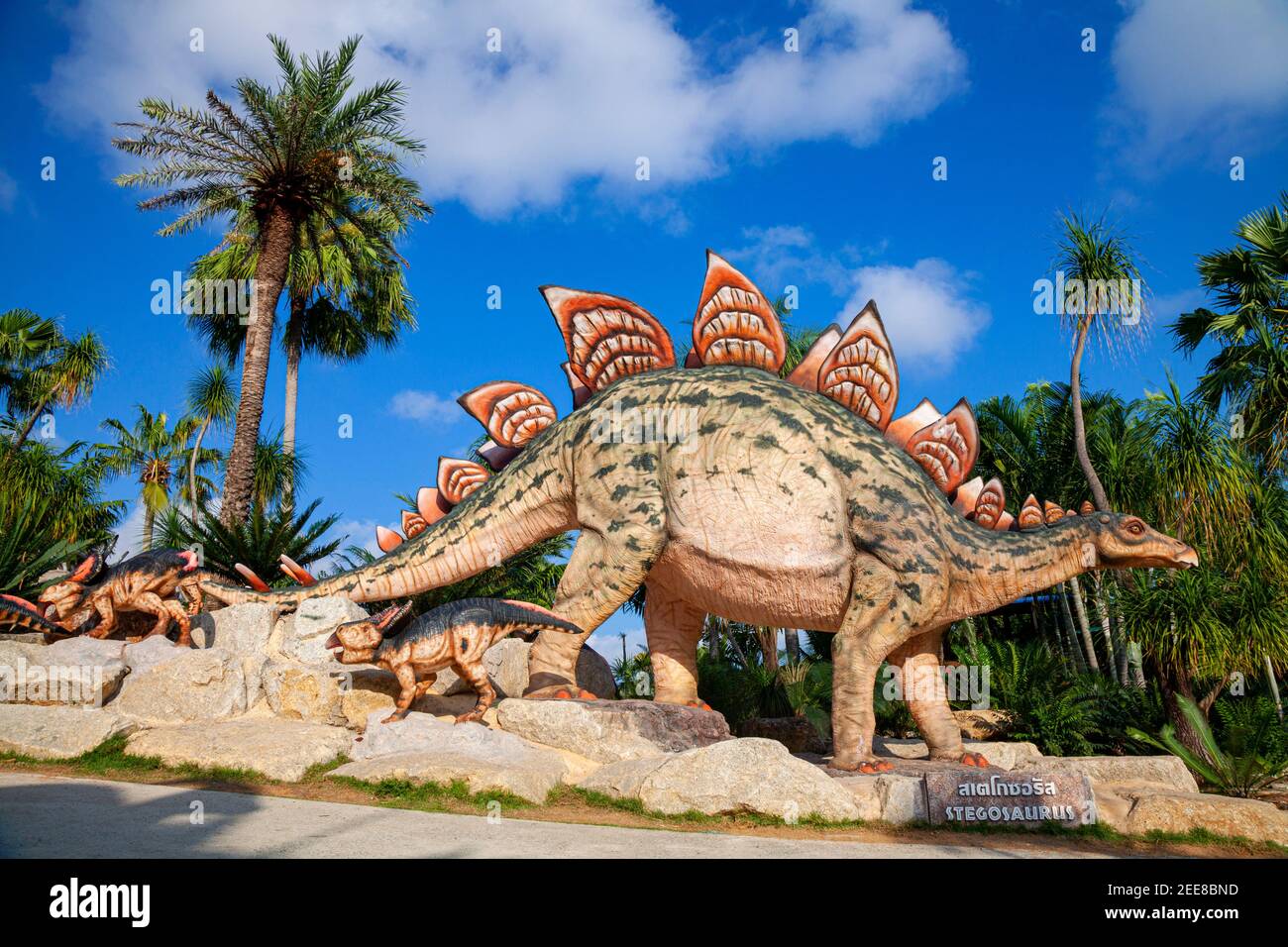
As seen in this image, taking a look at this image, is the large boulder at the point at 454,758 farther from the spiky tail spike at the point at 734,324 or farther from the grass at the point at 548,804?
the spiky tail spike at the point at 734,324

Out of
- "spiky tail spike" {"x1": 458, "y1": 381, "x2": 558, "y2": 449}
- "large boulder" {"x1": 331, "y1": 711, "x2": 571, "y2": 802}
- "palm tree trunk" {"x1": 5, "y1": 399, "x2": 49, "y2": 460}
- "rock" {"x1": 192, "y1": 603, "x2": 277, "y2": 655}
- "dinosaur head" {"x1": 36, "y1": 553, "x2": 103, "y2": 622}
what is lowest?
"large boulder" {"x1": 331, "y1": 711, "x2": 571, "y2": 802}

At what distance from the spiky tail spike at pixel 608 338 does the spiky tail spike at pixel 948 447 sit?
221 cm

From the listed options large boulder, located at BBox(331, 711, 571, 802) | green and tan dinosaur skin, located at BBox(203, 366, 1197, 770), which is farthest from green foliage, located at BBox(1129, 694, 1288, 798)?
large boulder, located at BBox(331, 711, 571, 802)

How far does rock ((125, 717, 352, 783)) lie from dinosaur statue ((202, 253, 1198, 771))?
1411mm

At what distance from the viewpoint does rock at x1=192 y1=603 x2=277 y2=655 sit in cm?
745

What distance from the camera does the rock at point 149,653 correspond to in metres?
7.12

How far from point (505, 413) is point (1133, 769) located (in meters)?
5.95

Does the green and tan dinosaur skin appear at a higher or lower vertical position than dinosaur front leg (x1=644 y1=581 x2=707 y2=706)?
higher

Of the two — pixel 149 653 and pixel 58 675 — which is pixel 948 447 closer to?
pixel 149 653

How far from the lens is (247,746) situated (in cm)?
612

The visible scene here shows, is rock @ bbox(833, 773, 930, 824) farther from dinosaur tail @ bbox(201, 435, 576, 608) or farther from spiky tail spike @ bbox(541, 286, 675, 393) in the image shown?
spiky tail spike @ bbox(541, 286, 675, 393)

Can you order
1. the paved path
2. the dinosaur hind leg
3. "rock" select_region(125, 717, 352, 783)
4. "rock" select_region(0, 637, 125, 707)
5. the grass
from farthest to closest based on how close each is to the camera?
1. the dinosaur hind leg
2. "rock" select_region(0, 637, 125, 707)
3. "rock" select_region(125, 717, 352, 783)
4. the grass
5. the paved path

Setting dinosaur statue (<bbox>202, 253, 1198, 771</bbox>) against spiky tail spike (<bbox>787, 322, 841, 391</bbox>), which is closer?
dinosaur statue (<bbox>202, 253, 1198, 771</bbox>)

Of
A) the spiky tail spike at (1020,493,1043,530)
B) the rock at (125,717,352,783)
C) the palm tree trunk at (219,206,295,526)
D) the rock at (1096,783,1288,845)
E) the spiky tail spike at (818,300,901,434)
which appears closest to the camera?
the rock at (1096,783,1288,845)
